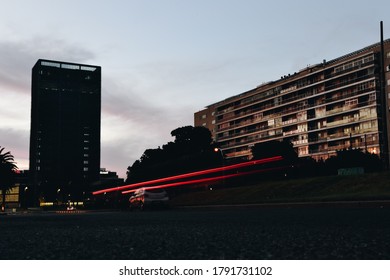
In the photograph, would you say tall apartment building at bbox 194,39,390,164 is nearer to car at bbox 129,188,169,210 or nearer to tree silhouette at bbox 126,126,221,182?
tree silhouette at bbox 126,126,221,182

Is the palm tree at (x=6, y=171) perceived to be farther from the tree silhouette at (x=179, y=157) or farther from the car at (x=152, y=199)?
the car at (x=152, y=199)

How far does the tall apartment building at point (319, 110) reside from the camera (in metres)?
92.2

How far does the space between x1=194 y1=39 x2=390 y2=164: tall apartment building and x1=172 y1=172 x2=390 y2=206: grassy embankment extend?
39560 millimetres

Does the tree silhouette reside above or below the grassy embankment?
above

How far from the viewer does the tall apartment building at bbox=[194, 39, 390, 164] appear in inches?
3628

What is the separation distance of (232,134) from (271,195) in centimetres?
9739

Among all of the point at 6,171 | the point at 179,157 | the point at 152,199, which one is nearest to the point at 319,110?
the point at 179,157

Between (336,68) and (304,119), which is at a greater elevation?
(336,68)

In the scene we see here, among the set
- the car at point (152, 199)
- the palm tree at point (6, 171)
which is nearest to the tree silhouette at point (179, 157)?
the palm tree at point (6, 171)

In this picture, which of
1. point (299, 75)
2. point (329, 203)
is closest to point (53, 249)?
point (329, 203)

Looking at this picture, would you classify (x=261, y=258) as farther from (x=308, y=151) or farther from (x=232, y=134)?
(x=232, y=134)

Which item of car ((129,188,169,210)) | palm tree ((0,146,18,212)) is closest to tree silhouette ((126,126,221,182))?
palm tree ((0,146,18,212))

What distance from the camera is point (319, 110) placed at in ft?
348
